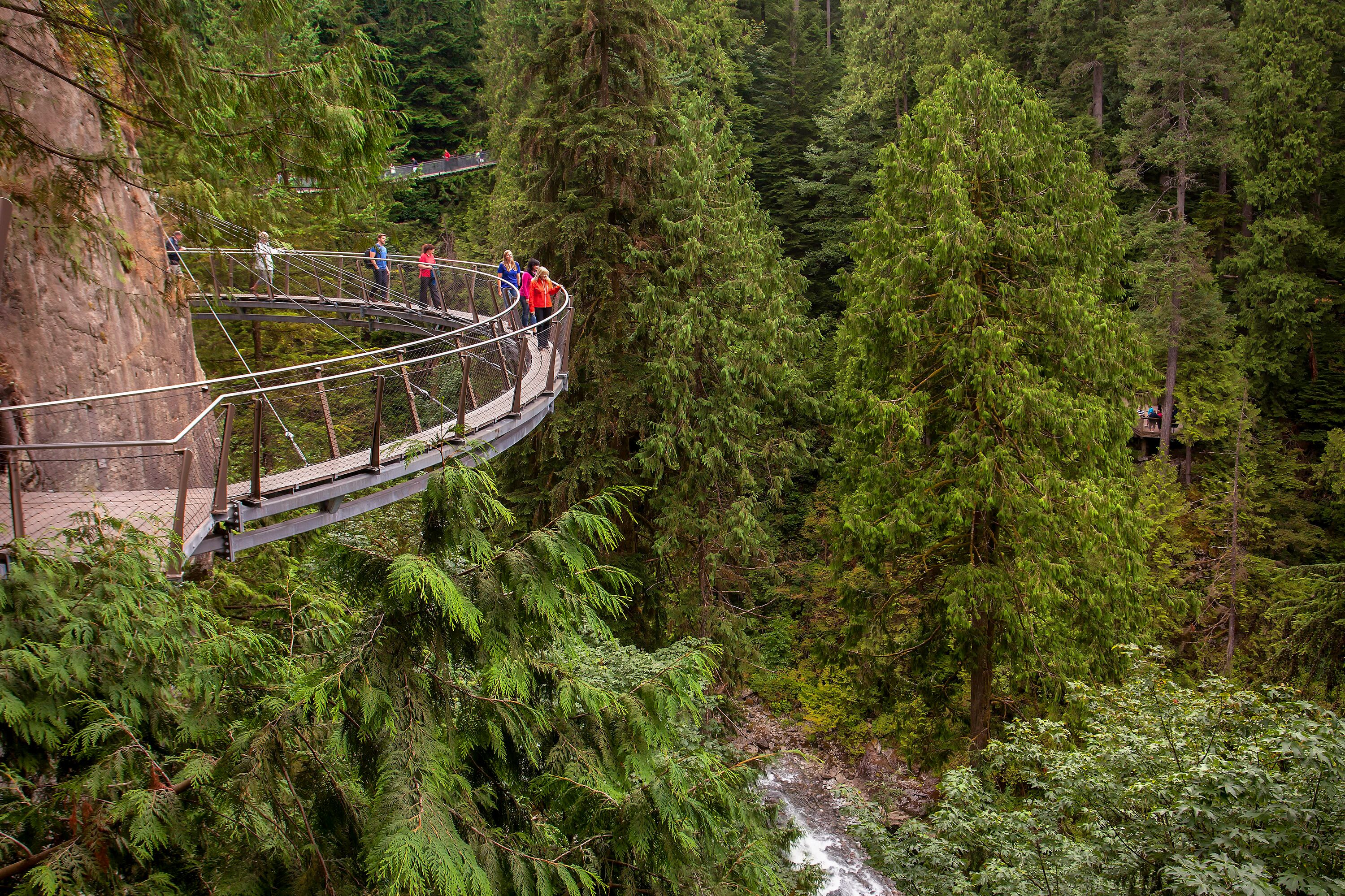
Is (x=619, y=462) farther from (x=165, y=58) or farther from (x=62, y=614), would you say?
(x=62, y=614)

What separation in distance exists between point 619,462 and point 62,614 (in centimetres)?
1254

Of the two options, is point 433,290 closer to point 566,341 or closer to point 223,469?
point 566,341

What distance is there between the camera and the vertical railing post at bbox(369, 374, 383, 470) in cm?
727

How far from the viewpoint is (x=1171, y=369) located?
1043 inches

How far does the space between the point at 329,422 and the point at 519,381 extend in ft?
9.25

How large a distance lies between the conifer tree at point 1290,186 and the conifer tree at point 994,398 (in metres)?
16.1

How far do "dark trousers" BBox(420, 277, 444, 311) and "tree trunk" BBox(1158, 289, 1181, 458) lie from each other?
2080 centimetres

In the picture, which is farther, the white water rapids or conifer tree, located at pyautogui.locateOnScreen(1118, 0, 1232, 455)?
conifer tree, located at pyautogui.locateOnScreen(1118, 0, 1232, 455)

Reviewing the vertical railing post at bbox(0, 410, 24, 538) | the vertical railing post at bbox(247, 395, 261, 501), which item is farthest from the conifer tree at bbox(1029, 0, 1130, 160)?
the vertical railing post at bbox(0, 410, 24, 538)

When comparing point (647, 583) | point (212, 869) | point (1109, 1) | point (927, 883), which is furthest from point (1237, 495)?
point (212, 869)

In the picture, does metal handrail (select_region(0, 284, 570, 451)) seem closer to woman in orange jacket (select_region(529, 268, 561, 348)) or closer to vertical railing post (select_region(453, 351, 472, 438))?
vertical railing post (select_region(453, 351, 472, 438))

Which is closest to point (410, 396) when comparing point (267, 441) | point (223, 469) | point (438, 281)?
point (267, 441)

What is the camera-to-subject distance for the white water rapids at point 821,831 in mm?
13734

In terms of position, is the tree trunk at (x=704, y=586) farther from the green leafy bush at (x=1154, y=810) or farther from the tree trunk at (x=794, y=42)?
the tree trunk at (x=794, y=42)
